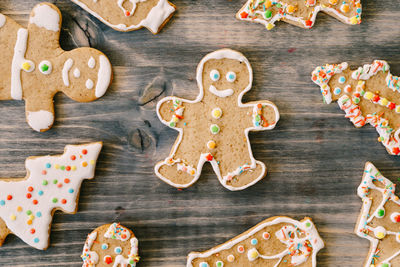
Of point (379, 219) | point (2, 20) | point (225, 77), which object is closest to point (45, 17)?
point (2, 20)

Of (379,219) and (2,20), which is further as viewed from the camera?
(379,219)

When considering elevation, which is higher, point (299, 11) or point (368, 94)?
point (299, 11)

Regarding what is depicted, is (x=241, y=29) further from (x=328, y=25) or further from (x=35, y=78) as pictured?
(x=35, y=78)

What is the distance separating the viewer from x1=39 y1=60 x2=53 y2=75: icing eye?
146 centimetres

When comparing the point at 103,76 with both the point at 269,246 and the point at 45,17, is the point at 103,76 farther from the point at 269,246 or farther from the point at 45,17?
the point at 269,246

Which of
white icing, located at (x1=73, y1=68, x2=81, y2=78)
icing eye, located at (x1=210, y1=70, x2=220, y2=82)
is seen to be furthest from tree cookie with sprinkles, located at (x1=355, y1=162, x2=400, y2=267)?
white icing, located at (x1=73, y1=68, x2=81, y2=78)

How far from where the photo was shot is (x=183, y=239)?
1587 millimetres

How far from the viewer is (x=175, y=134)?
1556 millimetres

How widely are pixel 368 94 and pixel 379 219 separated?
0.55 meters

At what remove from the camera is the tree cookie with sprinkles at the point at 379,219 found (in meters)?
1.56

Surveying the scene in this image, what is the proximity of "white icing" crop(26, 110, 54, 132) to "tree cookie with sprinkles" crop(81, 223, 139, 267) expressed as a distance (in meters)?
0.50

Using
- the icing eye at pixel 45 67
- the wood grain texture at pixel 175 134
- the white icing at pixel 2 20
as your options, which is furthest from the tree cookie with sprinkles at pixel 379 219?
the white icing at pixel 2 20

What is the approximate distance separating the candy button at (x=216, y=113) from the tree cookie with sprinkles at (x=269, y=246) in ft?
1.67

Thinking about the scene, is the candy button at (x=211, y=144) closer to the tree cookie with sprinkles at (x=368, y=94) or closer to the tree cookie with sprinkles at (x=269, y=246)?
the tree cookie with sprinkles at (x=269, y=246)
